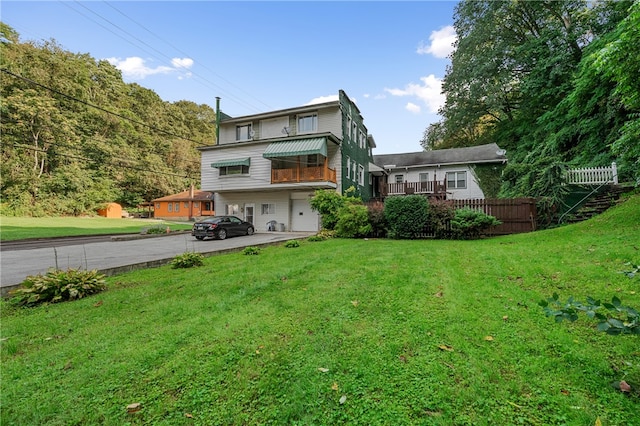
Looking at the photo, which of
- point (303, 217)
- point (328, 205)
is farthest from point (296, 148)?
point (328, 205)

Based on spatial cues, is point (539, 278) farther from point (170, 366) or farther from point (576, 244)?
point (170, 366)

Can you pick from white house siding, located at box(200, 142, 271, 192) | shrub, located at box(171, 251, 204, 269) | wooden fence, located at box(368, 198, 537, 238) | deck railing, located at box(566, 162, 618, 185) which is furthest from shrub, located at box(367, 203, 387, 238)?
white house siding, located at box(200, 142, 271, 192)

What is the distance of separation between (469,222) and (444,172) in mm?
13815

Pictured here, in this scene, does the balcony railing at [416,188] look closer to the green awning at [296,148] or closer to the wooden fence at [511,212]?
the green awning at [296,148]

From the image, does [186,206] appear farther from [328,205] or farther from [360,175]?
[328,205]

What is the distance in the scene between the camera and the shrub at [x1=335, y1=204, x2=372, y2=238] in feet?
42.4

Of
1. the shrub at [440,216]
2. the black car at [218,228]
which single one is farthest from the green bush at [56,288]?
the shrub at [440,216]

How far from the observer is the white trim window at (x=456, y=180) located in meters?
22.6

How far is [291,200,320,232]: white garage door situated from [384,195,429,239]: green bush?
7.96 metres

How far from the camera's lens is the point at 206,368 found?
8.66 ft

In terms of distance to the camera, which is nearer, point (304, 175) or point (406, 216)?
point (406, 216)

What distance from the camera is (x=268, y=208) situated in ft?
70.5

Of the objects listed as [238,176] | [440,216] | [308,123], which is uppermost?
[308,123]

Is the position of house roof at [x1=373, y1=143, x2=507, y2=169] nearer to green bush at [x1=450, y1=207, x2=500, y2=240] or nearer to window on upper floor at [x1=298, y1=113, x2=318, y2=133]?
window on upper floor at [x1=298, y1=113, x2=318, y2=133]
